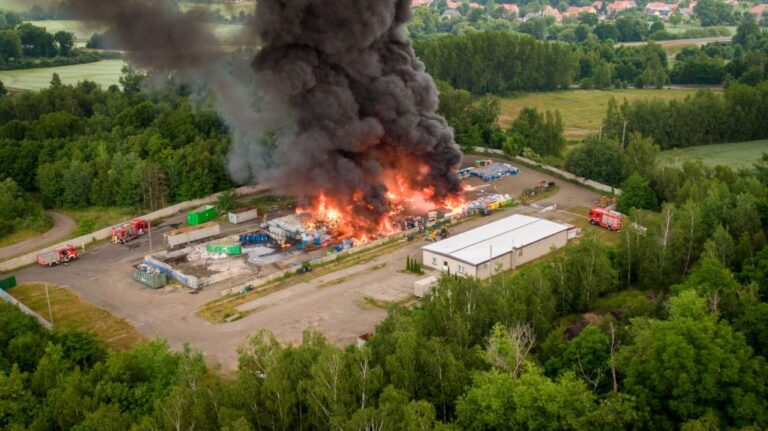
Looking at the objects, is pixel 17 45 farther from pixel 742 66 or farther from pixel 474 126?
pixel 742 66

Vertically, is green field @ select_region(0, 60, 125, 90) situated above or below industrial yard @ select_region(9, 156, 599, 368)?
above

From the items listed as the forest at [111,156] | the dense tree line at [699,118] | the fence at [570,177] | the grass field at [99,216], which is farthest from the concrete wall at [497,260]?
→ the dense tree line at [699,118]

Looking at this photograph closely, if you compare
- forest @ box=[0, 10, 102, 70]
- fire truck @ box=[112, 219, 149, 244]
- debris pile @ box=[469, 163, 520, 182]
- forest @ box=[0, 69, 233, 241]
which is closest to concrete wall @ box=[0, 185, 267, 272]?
forest @ box=[0, 69, 233, 241]

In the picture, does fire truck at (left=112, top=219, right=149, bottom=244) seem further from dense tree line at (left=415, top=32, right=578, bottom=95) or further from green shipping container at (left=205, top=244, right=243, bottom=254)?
dense tree line at (left=415, top=32, right=578, bottom=95)

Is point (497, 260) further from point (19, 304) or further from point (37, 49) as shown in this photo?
point (37, 49)

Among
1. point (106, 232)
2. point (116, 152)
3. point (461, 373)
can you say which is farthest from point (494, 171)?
point (461, 373)

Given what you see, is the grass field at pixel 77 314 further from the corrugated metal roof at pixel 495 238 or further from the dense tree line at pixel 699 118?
the dense tree line at pixel 699 118
